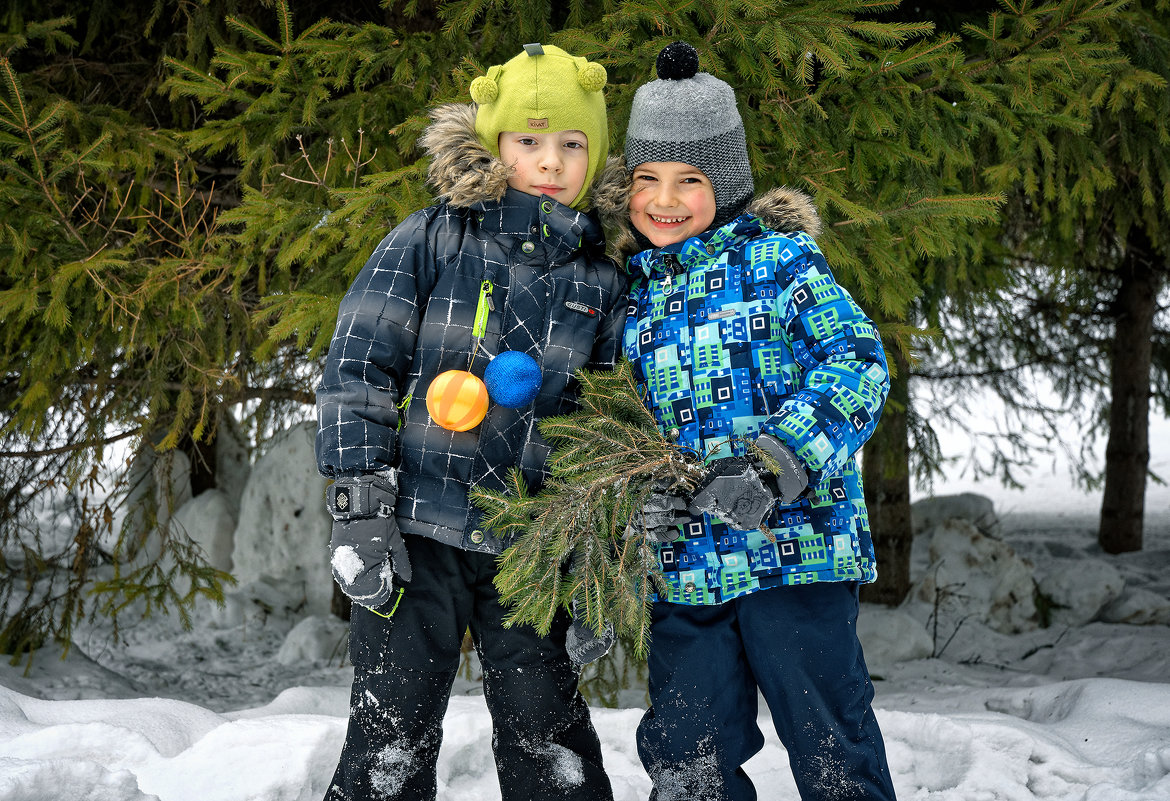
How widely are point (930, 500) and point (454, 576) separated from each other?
7.91 metres

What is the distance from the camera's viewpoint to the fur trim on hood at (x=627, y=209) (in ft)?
8.05

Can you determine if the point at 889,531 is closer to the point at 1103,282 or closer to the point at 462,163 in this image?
the point at 1103,282

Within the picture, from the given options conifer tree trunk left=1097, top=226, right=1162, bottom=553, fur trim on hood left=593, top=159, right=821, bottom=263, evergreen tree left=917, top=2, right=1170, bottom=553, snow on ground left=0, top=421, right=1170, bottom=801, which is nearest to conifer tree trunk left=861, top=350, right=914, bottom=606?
snow on ground left=0, top=421, right=1170, bottom=801

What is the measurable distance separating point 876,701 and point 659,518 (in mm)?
3511

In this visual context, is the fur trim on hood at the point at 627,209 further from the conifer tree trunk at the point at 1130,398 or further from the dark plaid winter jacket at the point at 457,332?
the conifer tree trunk at the point at 1130,398

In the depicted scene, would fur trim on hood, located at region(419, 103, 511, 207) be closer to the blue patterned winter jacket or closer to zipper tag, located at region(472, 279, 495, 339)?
zipper tag, located at region(472, 279, 495, 339)

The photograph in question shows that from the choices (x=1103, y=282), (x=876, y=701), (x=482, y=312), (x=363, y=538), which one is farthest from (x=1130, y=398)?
(x=363, y=538)

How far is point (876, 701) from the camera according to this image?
501 cm

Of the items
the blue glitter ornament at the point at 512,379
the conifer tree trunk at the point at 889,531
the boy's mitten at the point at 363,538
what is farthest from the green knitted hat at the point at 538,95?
the conifer tree trunk at the point at 889,531

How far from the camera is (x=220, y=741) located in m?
3.10

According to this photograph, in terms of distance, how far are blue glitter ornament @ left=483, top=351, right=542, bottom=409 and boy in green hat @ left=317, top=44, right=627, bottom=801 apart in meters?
0.11

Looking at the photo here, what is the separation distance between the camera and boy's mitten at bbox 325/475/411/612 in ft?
7.00

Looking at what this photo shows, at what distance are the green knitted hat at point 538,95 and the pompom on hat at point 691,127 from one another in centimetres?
14

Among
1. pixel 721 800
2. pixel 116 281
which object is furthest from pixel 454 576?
pixel 116 281
